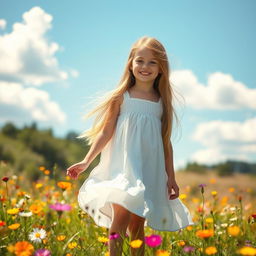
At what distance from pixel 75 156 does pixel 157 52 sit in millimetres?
32555

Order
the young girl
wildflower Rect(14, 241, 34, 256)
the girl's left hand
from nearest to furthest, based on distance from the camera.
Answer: wildflower Rect(14, 241, 34, 256) < the young girl < the girl's left hand

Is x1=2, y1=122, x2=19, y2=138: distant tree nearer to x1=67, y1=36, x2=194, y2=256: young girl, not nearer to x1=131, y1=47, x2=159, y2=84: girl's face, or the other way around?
x1=67, y1=36, x2=194, y2=256: young girl

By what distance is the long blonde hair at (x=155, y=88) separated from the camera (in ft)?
9.82

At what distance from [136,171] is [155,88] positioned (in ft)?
2.81

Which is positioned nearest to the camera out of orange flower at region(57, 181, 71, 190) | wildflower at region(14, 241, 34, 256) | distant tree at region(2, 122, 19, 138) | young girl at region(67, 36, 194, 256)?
wildflower at region(14, 241, 34, 256)

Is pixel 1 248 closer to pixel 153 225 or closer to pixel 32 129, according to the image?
pixel 153 225

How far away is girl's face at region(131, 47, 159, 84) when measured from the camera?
2.93m

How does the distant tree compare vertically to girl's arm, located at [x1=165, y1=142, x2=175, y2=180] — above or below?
above

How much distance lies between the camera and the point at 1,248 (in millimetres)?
2596

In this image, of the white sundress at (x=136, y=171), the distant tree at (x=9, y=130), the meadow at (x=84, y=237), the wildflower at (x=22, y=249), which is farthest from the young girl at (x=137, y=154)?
the distant tree at (x=9, y=130)

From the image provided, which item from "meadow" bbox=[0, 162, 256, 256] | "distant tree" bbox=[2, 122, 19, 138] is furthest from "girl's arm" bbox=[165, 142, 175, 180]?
"distant tree" bbox=[2, 122, 19, 138]

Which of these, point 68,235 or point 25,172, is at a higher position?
point 25,172

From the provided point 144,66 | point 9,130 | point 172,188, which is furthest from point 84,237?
point 9,130

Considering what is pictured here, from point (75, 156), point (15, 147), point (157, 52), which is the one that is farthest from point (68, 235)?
point (75, 156)
